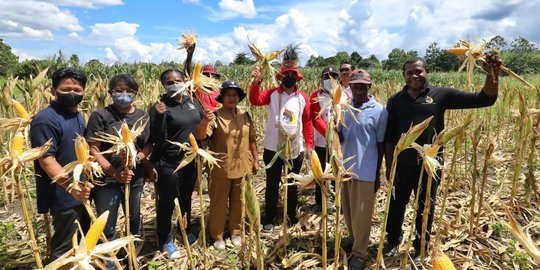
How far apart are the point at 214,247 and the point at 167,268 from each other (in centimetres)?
54

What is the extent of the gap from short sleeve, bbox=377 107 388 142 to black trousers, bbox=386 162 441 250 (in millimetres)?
342

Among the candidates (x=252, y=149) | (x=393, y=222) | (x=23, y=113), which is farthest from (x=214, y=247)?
(x=23, y=113)

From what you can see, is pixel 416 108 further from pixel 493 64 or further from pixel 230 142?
pixel 230 142

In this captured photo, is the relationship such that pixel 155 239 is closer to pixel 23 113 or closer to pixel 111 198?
pixel 111 198

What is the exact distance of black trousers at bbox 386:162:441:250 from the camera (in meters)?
3.08

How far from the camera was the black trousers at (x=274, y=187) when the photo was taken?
12.8ft

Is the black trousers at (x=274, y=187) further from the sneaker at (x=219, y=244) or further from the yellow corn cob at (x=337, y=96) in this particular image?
the yellow corn cob at (x=337, y=96)

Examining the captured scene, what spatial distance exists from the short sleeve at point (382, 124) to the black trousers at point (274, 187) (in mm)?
1074

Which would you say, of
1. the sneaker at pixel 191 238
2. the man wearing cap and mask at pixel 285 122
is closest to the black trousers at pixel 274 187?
the man wearing cap and mask at pixel 285 122

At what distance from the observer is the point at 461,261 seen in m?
3.23

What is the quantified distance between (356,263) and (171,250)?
186 centimetres

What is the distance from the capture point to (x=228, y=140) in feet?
11.4

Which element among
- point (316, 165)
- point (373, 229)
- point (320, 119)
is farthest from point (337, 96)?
point (373, 229)

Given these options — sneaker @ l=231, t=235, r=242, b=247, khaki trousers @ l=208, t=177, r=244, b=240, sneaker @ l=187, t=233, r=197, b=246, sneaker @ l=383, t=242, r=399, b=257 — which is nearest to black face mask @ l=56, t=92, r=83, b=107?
khaki trousers @ l=208, t=177, r=244, b=240
